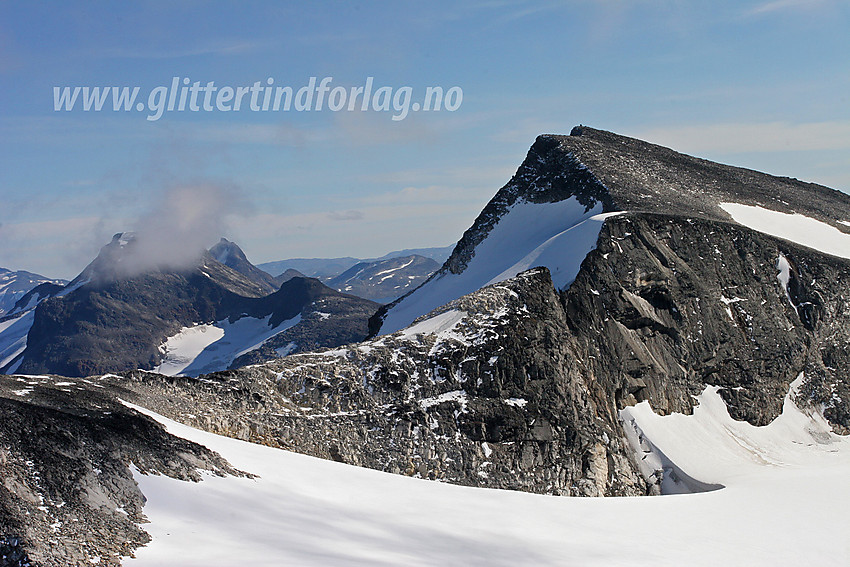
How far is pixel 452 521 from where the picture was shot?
24.4 m

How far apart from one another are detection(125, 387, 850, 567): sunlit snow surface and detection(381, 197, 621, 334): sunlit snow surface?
17.0 meters

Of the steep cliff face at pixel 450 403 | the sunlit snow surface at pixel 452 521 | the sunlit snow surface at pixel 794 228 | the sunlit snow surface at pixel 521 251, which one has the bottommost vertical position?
the sunlit snow surface at pixel 452 521

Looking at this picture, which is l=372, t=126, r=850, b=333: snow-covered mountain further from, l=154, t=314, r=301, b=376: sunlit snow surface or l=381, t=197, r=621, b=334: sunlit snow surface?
l=154, t=314, r=301, b=376: sunlit snow surface

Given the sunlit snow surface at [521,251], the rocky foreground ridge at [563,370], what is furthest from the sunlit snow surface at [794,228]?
the sunlit snow surface at [521,251]

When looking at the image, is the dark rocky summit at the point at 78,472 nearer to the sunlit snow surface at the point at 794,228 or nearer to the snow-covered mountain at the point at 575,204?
the snow-covered mountain at the point at 575,204

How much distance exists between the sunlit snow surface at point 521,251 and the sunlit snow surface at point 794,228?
50.7 ft

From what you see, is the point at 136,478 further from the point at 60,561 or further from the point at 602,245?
the point at 602,245

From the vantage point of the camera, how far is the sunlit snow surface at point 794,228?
2458 inches

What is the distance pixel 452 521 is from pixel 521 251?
36262 mm

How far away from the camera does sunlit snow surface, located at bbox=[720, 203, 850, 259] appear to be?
205ft

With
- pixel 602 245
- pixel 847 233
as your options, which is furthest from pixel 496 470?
pixel 847 233

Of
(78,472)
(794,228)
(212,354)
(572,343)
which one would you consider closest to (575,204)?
(572,343)

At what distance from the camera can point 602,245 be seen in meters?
49.6

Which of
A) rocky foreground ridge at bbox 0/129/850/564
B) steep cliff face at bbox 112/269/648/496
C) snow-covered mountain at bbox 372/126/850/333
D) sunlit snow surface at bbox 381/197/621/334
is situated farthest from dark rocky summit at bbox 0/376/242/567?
snow-covered mountain at bbox 372/126/850/333
